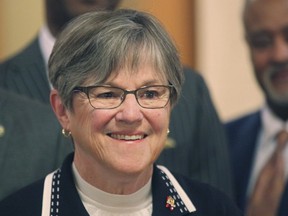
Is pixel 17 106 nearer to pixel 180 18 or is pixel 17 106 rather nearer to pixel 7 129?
pixel 7 129

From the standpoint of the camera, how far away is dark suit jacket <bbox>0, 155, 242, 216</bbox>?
1.90 metres

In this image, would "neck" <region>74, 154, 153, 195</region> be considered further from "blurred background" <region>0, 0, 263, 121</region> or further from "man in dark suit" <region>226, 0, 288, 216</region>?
"blurred background" <region>0, 0, 263, 121</region>

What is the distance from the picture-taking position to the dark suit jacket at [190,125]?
2584mm

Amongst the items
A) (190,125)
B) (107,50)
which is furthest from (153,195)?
(190,125)

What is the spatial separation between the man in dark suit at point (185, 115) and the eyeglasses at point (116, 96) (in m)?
0.68

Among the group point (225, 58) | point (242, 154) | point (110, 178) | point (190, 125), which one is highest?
point (110, 178)

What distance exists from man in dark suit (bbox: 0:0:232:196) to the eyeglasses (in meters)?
0.68

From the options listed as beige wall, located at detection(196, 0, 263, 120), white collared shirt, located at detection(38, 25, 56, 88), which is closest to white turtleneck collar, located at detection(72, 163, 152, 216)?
white collared shirt, located at detection(38, 25, 56, 88)

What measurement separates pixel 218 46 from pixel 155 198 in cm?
163

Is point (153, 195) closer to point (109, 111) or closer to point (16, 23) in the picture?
point (109, 111)

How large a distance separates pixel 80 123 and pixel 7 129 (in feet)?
1.27

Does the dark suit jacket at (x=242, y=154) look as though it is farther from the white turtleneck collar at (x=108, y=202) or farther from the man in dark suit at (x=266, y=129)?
the white turtleneck collar at (x=108, y=202)

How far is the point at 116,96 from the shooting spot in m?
1.83

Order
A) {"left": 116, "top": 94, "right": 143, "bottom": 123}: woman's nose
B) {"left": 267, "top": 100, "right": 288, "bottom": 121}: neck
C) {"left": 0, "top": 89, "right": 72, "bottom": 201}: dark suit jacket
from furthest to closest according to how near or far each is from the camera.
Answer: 1. {"left": 267, "top": 100, "right": 288, "bottom": 121}: neck
2. {"left": 0, "top": 89, "right": 72, "bottom": 201}: dark suit jacket
3. {"left": 116, "top": 94, "right": 143, "bottom": 123}: woman's nose
